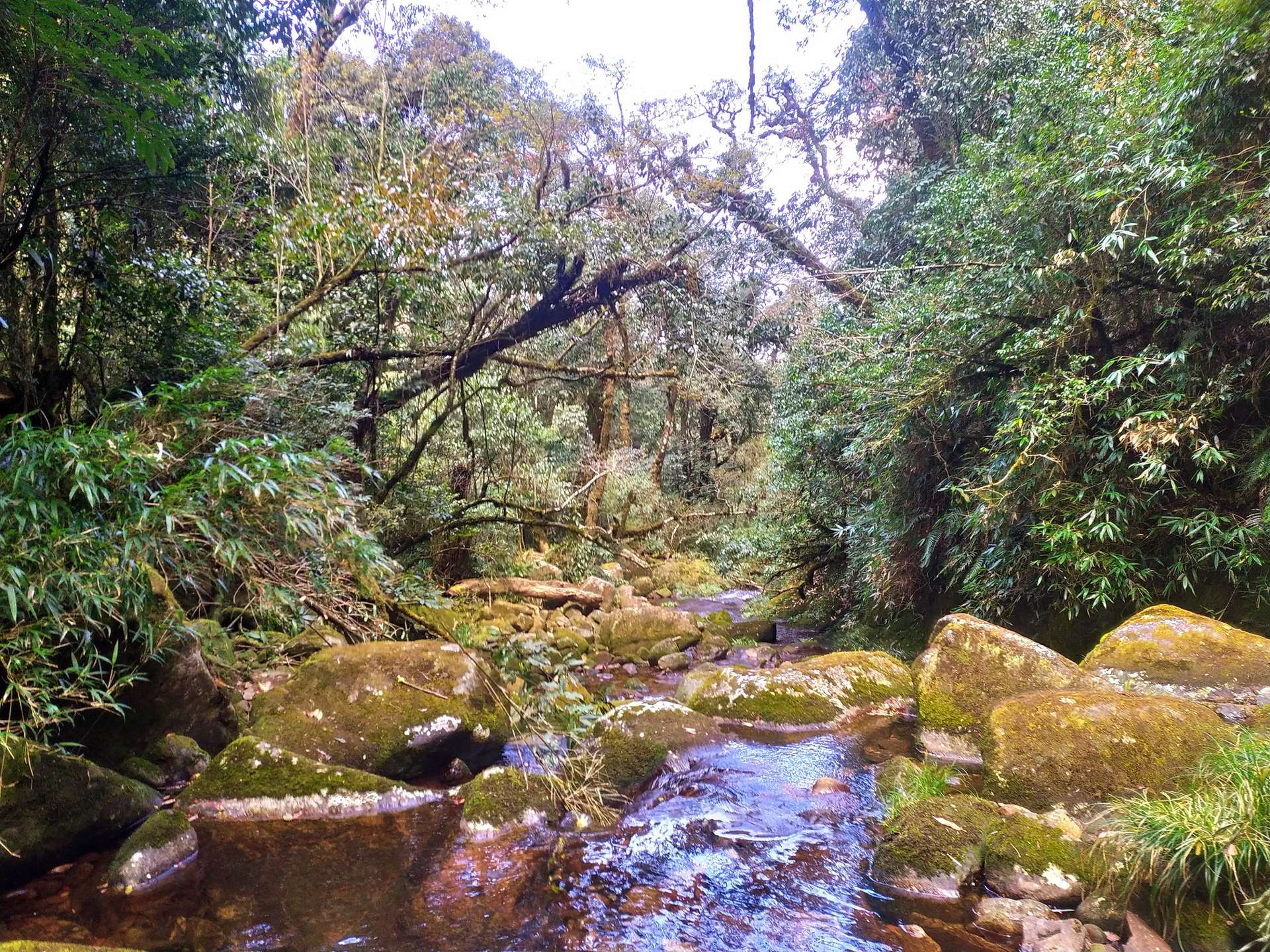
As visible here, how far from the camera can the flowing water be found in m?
3.27

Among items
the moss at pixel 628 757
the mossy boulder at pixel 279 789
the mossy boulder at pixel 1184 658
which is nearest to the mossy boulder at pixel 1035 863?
the mossy boulder at pixel 1184 658

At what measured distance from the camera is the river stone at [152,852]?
3.60m

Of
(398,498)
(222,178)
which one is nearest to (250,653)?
(398,498)

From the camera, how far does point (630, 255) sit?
28.2ft

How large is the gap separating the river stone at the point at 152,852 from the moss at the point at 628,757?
8.74 ft

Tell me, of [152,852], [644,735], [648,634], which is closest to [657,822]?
[644,735]

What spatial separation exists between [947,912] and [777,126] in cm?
1396

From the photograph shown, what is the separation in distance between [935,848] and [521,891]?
2332 mm

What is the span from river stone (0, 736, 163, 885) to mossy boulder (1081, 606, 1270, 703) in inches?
281

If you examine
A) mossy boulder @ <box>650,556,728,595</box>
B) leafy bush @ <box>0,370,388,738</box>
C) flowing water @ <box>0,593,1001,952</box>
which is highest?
leafy bush @ <box>0,370,388,738</box>

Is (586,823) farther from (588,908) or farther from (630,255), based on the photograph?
(630,255)

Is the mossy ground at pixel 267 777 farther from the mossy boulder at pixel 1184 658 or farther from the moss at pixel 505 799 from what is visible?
the mossy boulder at pixel 1184 658

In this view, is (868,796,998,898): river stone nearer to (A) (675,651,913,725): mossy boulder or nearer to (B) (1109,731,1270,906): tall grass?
(B) (1109,731,1270,906): tall grass

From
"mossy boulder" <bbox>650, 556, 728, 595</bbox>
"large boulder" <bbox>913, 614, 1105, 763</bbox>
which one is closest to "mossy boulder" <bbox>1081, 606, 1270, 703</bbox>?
"large boulder" <bbox>913, 614, 1105, 763</bbox>
